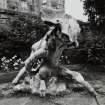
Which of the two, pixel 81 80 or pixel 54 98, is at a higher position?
pixel 81 80

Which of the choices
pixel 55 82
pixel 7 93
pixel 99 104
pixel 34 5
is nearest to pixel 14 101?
pixel 7 93

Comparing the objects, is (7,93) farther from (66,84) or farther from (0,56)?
(0,56)

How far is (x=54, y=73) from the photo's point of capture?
3.13 meters

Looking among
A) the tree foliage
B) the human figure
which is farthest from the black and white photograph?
the tree foliage

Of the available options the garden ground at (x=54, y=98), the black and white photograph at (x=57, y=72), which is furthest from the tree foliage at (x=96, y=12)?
the garden ground at (x=54, y=98)

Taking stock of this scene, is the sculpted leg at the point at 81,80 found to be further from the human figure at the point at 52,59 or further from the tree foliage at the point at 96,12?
the tree foliage at the point at 96,12

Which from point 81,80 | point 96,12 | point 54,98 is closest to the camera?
point 54,98

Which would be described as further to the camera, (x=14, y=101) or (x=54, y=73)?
(x=54, y=73)

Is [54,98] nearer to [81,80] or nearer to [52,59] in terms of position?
[81,80]

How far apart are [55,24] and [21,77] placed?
909mm

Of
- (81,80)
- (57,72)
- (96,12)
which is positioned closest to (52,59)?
(57,72)

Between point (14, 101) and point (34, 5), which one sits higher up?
point (34, 5)

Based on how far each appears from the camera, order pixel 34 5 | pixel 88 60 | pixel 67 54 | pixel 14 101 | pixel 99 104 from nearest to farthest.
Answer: pixel 99 104 → pixel 14 101 → pixel 88 60 → pixel 67 54 → pixel 34 5

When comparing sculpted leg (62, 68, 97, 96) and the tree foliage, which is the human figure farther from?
the tree foliage
